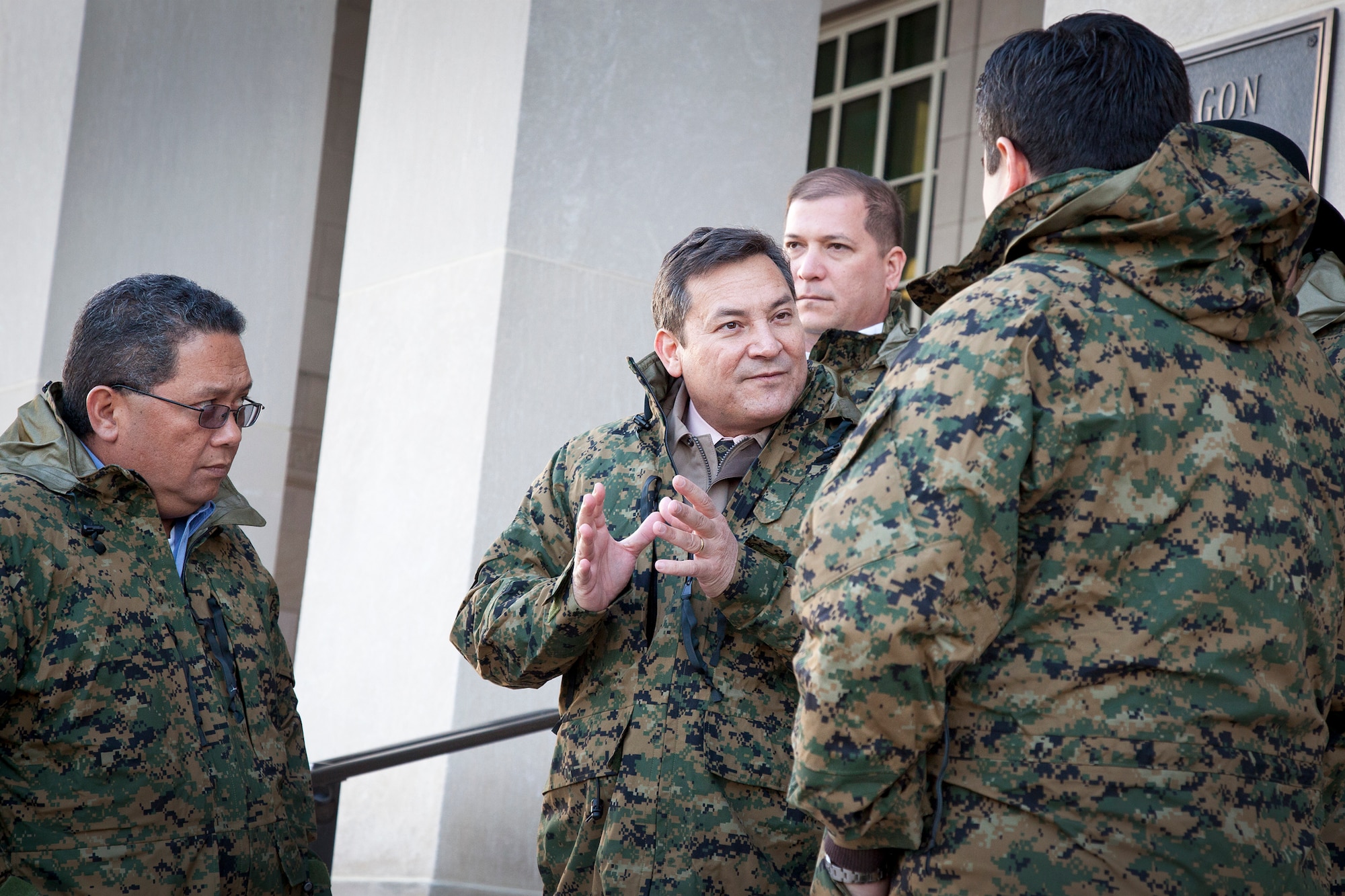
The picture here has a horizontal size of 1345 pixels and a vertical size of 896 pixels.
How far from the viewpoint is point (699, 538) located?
8.22 ft

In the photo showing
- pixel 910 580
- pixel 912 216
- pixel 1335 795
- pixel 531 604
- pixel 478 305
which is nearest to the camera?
pixel 910 580

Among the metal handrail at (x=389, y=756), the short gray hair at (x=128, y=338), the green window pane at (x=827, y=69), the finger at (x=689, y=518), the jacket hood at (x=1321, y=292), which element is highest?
the green window pane at (x=827, y=69)

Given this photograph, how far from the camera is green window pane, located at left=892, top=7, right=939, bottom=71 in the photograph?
9.15 meters

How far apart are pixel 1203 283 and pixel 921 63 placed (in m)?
7.77

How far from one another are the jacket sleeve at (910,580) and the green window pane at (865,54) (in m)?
8.11

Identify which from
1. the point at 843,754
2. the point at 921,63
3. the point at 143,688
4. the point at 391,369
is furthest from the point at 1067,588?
the point at 921,63

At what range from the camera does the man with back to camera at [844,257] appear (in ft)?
13.1

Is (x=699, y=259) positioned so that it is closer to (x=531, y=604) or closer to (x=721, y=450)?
(x=721, y=450)

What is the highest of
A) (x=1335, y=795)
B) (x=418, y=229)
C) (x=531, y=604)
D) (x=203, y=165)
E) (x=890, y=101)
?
(x=890, y=101)

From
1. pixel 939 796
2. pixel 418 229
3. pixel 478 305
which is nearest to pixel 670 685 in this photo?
pixel 939 796

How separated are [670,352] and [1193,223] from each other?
1459 mm

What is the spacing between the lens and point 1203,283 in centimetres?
190

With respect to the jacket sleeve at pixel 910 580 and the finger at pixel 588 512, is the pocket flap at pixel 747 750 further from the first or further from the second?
the jacket sleeve at pixel 910 580

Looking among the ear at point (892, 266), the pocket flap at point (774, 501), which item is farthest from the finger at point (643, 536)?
the ear at point (892, 266)
